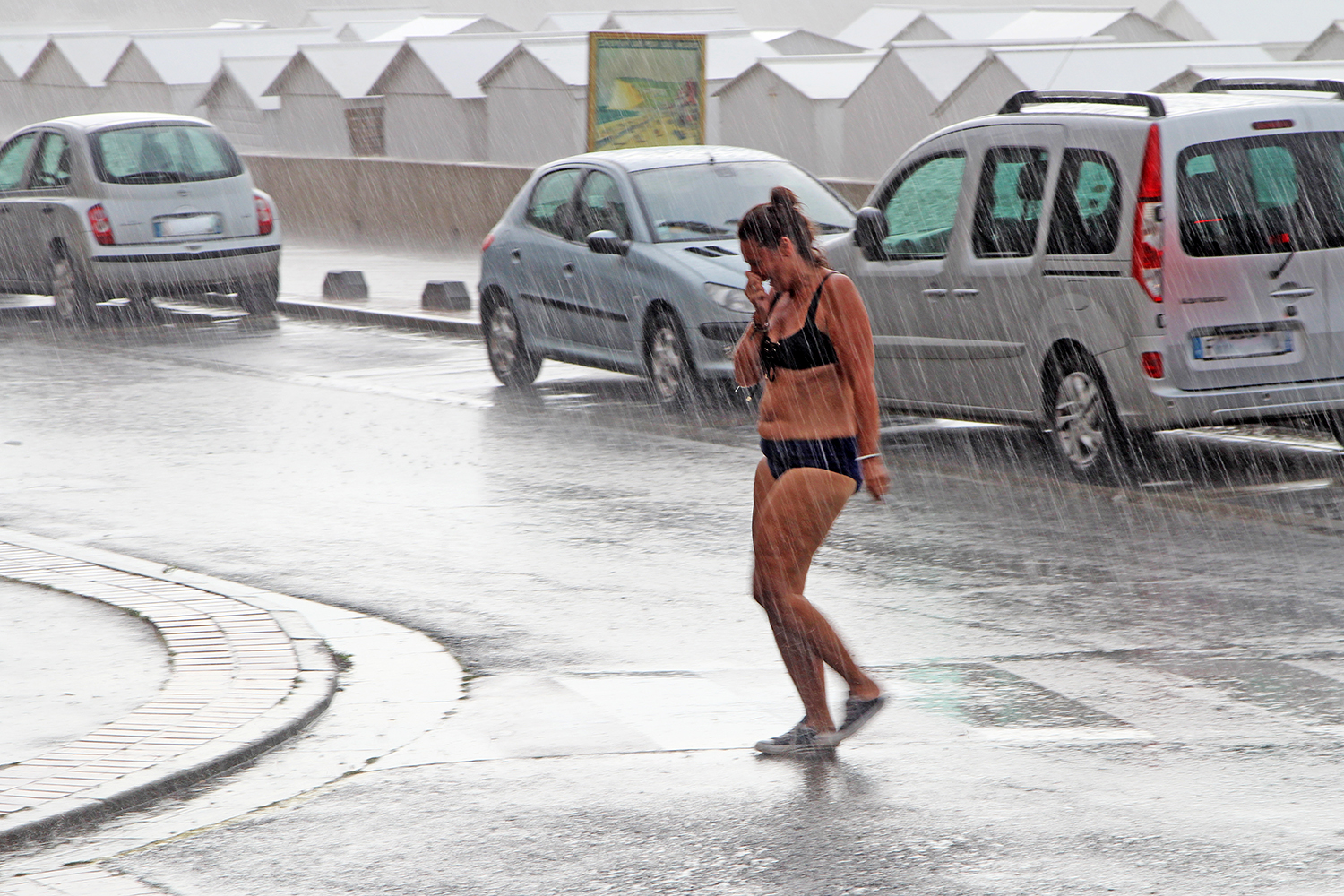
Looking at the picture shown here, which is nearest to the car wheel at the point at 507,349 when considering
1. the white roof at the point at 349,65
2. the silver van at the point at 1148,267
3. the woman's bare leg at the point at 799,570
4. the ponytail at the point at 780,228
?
the silver van at the point at 1148,267

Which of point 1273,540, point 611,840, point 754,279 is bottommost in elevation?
point 1273,540

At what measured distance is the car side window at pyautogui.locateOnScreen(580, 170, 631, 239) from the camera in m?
13.5

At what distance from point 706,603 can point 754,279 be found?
7.34 feet

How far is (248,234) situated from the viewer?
1894cm

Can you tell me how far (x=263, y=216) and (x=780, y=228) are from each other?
13.9m

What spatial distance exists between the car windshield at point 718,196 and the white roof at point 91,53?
3782 centimetres

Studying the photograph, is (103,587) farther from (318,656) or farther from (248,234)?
(248,234)

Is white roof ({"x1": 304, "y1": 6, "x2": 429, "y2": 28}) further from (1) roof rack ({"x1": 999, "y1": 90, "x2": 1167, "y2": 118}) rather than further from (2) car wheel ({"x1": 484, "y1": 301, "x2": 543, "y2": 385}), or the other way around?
(1) roof rack ({"x1": 999, "y1": 90, "x2": 1167, "y2": 118})

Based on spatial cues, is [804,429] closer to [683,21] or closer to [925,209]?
[925,209]

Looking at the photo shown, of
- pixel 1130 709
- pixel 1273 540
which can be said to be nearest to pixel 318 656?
pixel 1130 709

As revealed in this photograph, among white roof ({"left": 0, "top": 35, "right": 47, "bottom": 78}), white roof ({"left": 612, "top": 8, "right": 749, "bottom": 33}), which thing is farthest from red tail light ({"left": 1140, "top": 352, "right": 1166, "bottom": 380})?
white roof ({"left": 0, "top": 35, "right": 47, "bottom": 78})

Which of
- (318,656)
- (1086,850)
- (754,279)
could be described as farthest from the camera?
(318,656)

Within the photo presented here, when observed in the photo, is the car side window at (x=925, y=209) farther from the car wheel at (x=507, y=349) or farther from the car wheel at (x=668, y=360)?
the car wheel at (x=507, y=349)

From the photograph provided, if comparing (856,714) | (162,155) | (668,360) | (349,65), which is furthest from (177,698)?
(349,65)
